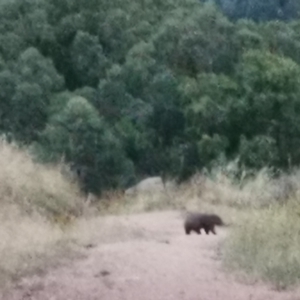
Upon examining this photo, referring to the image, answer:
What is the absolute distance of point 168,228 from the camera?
47.1ft

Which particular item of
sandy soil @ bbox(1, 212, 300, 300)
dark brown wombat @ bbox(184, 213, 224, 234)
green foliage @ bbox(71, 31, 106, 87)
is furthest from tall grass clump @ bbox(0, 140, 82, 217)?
green foliage @ bbox(71, 31, 106, 87)

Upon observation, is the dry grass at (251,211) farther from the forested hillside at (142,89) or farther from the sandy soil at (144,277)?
the forested hillside at (142,89)

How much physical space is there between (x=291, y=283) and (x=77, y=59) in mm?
19955

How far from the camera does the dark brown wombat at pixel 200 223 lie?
14012 mm

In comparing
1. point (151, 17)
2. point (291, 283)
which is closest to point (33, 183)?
point (291, 283)

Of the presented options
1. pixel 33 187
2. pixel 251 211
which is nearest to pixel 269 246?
pixel 251 211

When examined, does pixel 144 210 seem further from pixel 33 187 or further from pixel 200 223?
pixel 200 223

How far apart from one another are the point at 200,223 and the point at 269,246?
13.7ft

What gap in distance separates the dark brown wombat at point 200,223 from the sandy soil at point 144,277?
173 centimetres

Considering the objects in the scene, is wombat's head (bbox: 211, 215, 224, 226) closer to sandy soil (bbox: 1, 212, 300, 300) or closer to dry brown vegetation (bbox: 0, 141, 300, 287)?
dry brown vegetation (bbox: 0, 141, 300, 287)

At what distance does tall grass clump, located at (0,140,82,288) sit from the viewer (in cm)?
992

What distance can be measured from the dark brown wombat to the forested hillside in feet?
23.6

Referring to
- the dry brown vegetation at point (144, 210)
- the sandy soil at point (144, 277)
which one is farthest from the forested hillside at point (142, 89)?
the sandy soil at point (144, 277)

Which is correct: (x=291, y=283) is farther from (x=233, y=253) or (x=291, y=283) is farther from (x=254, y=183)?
(x=254, y=183)
